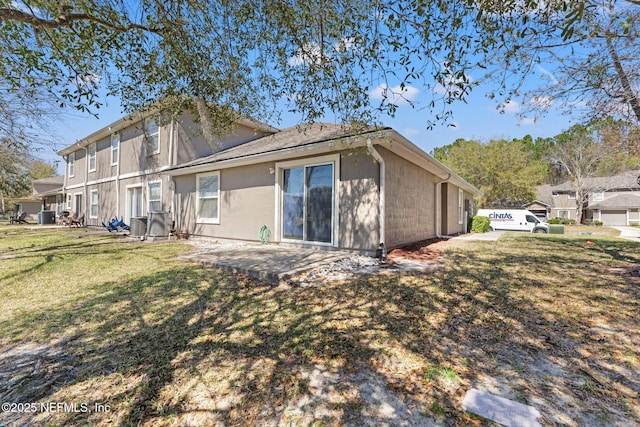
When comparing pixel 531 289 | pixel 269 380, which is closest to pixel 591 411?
pixel 269 380

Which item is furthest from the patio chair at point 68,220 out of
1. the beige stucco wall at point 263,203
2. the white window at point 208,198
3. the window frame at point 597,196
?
the window frame at point 597,196

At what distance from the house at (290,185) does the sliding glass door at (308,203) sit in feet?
0.09

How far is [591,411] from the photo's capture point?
1801mm

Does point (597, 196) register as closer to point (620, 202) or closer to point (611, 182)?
point (611, 182)

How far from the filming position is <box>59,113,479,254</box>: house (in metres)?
6.70


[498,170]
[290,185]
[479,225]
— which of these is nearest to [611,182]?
[498,170]

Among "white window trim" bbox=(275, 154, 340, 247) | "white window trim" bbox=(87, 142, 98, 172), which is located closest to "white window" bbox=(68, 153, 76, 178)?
"white window trim" bbox=(87, 142, 98, 172)

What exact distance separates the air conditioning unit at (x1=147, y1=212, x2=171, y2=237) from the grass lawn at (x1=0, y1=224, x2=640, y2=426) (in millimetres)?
5334

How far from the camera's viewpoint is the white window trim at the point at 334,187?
7113mm

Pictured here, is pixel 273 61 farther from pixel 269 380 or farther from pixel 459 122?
pixel 269 380

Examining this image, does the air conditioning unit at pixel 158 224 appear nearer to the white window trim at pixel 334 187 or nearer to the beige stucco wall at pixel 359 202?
the white window trim at pixel 334 187

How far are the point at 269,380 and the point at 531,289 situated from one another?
427 centimetres

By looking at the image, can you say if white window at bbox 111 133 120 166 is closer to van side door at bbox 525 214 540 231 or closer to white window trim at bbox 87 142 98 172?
white window trim at bbox 87 142 98 172

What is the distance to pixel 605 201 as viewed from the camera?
32.9m
